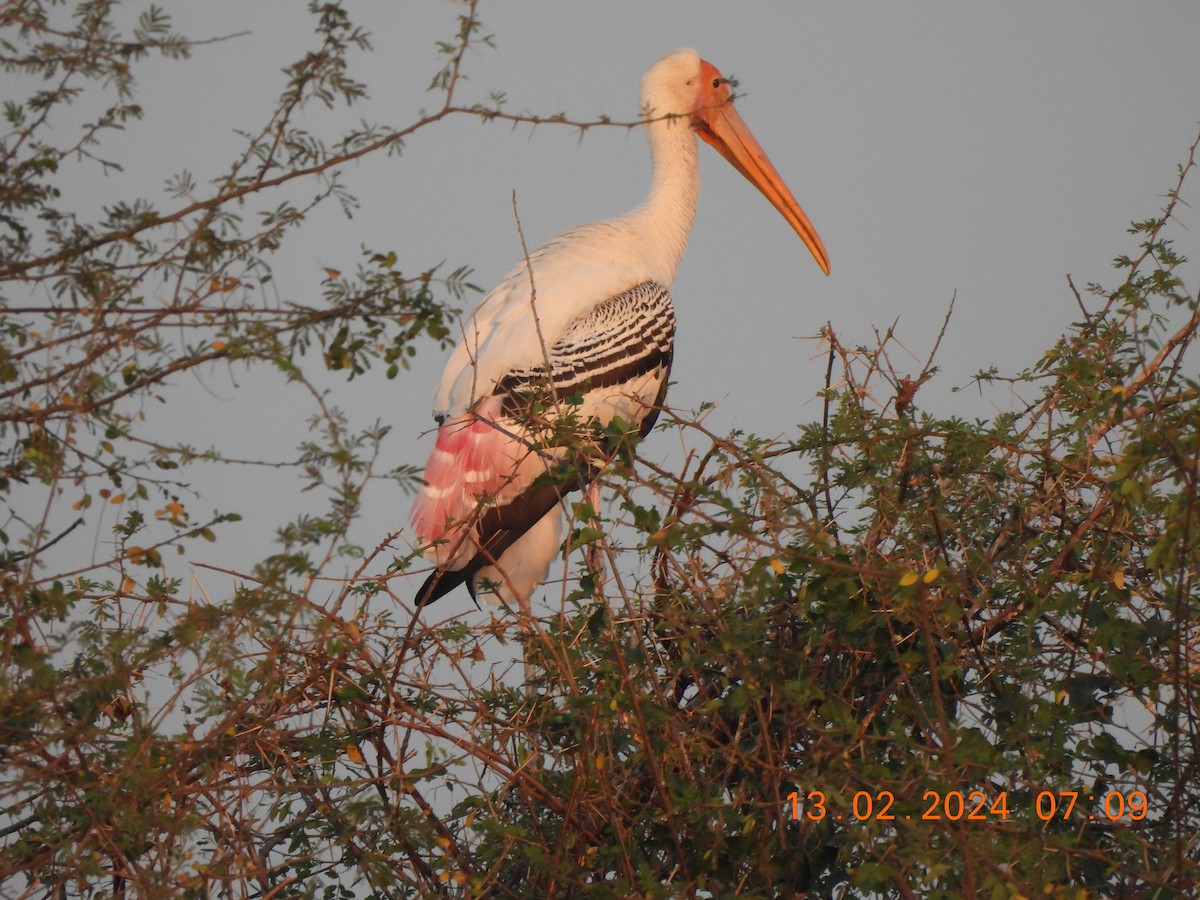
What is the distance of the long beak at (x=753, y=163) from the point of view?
754 cm

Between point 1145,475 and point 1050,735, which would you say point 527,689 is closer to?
point 1050,735

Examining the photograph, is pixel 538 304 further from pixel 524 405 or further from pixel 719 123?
pixel 719 123

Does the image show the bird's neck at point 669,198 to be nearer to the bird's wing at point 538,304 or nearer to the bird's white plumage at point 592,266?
the bird's white plumage at point 592,266

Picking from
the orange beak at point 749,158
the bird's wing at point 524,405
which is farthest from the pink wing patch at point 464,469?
the orange beak at point 749,158

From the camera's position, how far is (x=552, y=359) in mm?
5785

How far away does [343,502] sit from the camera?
2615mm

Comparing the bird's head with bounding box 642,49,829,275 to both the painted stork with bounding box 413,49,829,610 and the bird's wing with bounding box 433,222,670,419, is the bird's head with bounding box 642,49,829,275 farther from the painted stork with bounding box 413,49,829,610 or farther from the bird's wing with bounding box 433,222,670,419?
the bird's wing with bounding box 433,222,670,419

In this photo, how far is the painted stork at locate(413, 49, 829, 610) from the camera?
215 inches

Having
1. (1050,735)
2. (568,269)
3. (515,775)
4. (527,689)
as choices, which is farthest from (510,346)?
(1050,735)

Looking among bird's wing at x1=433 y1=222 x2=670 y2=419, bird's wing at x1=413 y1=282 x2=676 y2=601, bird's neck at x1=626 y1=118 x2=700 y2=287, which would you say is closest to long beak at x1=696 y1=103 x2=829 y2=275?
bird's neck at x1=626 y1=118 x2=700 y2=287
